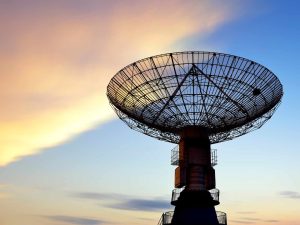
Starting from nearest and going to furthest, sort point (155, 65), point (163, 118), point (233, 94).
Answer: point (155, 65) → point (233, 94) → point (163, 118)

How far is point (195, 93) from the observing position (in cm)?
4684

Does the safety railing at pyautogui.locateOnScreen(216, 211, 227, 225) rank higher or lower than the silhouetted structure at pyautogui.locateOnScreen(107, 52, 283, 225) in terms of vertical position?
lower

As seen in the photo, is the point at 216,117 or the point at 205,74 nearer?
the point at 205,74

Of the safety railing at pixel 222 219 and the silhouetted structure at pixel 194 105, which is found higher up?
the silhouetted structure at pixel 194 105

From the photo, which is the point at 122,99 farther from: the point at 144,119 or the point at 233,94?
the point at 233,94

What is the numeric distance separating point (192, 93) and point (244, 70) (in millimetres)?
6251

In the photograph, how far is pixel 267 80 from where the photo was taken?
4534 cm

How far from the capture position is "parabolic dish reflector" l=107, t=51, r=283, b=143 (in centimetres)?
4372

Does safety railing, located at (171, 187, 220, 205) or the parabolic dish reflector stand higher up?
the parabolic dish reflector

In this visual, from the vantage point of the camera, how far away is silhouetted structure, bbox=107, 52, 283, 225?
4406 centimetres

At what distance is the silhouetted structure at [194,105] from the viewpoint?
Result: 44.1 meters

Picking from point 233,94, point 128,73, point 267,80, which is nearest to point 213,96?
point 233,94

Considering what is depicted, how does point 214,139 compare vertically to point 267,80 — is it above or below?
below

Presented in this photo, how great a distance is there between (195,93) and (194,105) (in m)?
2.07
